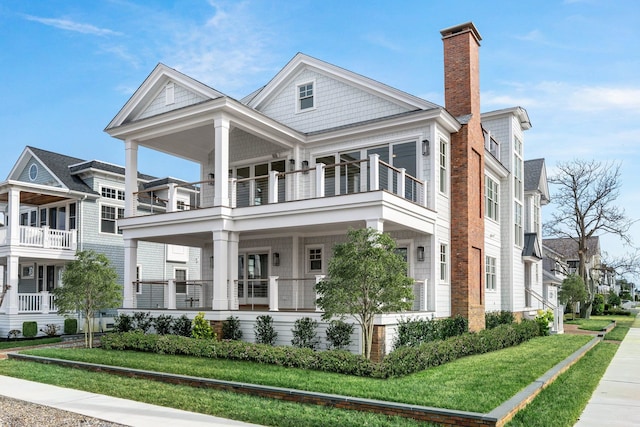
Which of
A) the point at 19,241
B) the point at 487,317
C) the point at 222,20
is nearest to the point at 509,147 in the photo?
the point at 487,317

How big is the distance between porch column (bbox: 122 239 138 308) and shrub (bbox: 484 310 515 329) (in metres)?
12.3

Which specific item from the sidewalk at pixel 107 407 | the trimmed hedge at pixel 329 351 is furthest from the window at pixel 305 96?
the sidewalk at pixel 107 407

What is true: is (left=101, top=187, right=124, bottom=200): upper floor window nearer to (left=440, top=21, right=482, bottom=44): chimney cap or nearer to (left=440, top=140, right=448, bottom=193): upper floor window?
(left=440, top=140, right=448, bottom=193): upper floor window

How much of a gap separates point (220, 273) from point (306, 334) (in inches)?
129

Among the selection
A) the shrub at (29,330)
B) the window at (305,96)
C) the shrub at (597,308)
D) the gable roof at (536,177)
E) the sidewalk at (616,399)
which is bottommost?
the shrub at (597,308)

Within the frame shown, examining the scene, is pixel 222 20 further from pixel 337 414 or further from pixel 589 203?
pixel 589 203

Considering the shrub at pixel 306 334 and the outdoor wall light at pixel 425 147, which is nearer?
the shrub at pixel 306 334

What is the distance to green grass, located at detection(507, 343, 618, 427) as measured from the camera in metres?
8.37

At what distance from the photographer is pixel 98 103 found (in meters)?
21.1

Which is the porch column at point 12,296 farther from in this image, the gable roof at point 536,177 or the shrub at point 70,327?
the gable roof at point 536,177

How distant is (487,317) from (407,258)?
5.43 metres

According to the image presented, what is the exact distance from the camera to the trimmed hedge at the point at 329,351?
11969mm

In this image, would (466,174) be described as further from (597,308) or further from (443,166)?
(597,308)

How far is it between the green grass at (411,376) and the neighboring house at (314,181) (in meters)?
2.35
